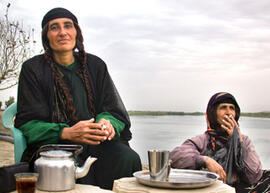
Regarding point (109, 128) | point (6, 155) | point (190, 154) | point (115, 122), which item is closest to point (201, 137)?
point (190, 154)

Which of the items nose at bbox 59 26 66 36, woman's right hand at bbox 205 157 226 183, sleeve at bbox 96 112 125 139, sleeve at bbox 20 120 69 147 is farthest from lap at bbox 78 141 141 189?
nose at bbox 59 26 66 36

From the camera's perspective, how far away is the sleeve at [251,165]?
136 inches

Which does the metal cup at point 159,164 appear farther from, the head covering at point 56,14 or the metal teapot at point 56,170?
the head covering at point 56,14

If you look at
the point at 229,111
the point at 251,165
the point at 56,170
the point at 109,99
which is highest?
the point at 109,99

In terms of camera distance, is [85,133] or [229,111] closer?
[85,133]

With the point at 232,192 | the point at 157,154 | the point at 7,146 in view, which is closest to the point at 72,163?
the point at 157,154

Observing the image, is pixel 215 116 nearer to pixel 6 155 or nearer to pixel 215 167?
pixel 215 167

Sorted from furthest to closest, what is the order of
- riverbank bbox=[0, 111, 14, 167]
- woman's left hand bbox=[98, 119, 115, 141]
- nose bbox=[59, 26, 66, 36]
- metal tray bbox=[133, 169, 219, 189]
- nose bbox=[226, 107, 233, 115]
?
riverbank bbox=[0, 111, 14, 167] → nose bbox=[226, 107, 233, 115] → nose bbox=[59, 26, 66, 36] → woman's left hand bbox=[98, 119, 115, 141] → metal tray bbox=[133, 169, 219, 189]

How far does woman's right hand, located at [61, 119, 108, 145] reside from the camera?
3.12 meters

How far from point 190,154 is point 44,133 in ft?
4.05

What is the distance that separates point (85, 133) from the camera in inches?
123

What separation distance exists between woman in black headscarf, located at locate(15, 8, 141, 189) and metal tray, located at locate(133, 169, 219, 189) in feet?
1.81

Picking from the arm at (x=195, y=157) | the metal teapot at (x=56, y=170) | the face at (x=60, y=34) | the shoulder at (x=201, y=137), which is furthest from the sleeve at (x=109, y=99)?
the metal teapot at (x=56, y=170)

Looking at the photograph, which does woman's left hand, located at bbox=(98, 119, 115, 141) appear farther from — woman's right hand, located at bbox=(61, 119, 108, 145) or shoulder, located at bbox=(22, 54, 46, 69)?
shoulder, located at bbox=(22, 54, 46, 69)
